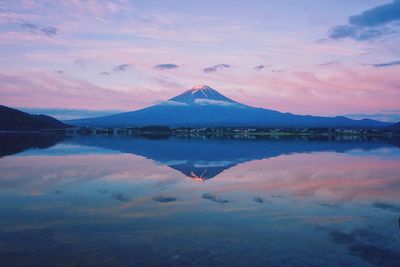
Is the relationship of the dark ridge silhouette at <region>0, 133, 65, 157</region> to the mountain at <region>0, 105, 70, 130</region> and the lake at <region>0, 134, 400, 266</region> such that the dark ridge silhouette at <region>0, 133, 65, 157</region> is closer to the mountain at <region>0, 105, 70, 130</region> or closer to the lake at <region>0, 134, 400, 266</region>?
the lake at <region>0, 134, 400, 266</region>

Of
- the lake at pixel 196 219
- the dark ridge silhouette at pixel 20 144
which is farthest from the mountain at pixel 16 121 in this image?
the lake at pixel 196 219

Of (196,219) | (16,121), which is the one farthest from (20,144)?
(16,121)

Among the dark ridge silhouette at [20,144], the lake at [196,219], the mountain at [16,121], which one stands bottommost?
the lake at [196,219]

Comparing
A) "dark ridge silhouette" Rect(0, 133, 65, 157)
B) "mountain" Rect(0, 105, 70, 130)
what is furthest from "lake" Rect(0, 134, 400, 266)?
"mountain" Rect(0, 105, 70, 130)

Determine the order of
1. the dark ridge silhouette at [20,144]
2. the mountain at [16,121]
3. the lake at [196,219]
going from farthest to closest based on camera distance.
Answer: the mountain at [16,121], the dark ridge silhouette at [20,144], the lake at [196,219]

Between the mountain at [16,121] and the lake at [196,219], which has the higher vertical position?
the mountain at [16,121]

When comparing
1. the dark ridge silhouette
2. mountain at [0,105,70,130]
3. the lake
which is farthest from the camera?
mountain at [0,105,70,130]

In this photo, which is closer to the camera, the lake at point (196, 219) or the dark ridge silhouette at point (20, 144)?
the lake at point (196, 219)

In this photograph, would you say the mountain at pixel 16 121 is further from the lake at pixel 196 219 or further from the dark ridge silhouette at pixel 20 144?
the lake at pixel 196 219

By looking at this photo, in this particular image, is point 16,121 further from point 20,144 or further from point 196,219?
point 196,219

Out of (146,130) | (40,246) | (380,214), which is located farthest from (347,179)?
(146,130)

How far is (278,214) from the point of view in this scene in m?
10.6

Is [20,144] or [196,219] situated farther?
[20,144]

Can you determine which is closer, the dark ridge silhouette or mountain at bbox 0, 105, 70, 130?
the dark ridge silhouette
